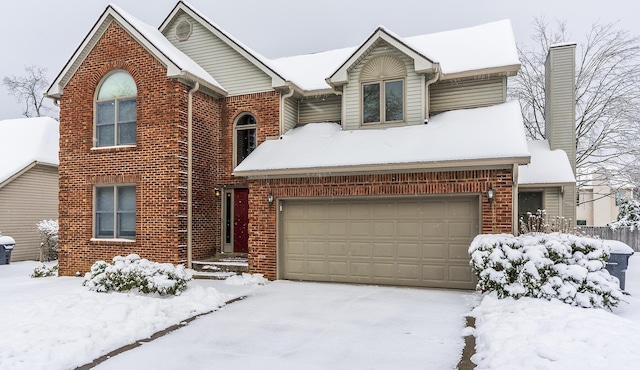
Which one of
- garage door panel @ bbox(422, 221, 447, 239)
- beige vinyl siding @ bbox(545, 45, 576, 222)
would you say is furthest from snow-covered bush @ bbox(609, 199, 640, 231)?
garage door panel @ bbox(422, 221, 447, 239)

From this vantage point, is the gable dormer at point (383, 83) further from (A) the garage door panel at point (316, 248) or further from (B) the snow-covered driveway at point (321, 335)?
(B) the snow-covered driveway at point (321, 335)

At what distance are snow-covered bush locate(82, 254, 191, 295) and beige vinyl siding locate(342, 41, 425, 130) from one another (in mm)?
6337

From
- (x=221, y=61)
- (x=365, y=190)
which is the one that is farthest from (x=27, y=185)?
(x=365, y=190)

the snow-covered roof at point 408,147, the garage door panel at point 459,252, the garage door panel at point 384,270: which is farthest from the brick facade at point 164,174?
the garage door panel at point 384,270

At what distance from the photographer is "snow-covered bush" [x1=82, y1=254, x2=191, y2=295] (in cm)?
890

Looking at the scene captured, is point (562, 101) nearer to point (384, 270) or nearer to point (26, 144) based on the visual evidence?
point (384, 270)

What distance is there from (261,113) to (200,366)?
8.96 m

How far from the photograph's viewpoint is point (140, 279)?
895 centimetres

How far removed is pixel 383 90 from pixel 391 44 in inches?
49.8

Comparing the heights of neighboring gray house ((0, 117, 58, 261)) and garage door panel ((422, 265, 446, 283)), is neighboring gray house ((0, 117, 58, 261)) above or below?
above

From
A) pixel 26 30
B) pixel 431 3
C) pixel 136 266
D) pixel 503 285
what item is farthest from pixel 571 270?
pixel 431 3

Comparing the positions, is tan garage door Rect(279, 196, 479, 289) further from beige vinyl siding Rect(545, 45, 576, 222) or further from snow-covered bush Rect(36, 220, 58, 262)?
snow-covered bush Rect(36, 220, 58, 262)

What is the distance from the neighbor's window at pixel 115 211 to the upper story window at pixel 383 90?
745 centimetres

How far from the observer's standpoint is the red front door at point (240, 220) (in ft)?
43.0
